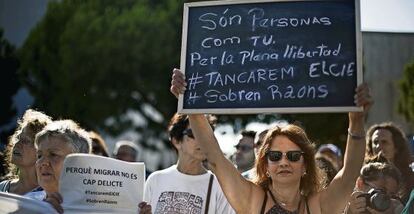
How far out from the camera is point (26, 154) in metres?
6.58

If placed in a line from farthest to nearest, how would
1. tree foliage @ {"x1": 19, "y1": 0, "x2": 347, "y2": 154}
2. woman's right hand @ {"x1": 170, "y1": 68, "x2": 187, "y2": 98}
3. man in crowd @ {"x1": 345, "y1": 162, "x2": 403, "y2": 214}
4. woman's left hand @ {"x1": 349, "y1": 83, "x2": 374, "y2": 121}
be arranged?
1. tree foliage @ {"x1": 19, "y1": 0, "x2": 347, "y2": 154}
2. man in crowd @ {"x1": 345, "y1": 162, "x2": 403, "y2": 214}
3. woman's right hand @ {"x1": 170, "y1": 68, "x2": 187, "y2": 98}
4. woman's left hand @ {"x1": 349, "y1": 83, "x2": 374, "y2": 121}

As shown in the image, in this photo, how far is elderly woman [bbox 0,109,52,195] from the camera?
6563mm

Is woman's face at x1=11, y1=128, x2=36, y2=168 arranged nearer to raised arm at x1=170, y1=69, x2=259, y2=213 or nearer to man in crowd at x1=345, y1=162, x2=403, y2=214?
raised arm at x1=170, y1=69, x2=259, y2=213

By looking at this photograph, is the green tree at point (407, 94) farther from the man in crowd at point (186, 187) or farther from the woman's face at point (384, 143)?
the man in crowd at point (186, 187)

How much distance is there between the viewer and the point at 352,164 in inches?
207

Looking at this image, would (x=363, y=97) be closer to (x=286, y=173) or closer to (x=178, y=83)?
(x=286, y=173)

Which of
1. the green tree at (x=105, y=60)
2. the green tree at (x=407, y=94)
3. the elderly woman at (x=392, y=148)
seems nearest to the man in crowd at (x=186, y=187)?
the elderly woman at (x=392, y=148)

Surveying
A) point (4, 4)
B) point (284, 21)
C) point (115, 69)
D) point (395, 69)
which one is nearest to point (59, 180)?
point (284, 21)

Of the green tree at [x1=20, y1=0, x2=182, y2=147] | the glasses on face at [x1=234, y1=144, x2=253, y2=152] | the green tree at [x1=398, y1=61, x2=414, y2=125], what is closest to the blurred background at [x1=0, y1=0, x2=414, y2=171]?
the green tree at [x1=20, y1=0, x2=182, y2=147]

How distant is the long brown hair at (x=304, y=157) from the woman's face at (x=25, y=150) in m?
1.82

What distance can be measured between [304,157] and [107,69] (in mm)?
21404

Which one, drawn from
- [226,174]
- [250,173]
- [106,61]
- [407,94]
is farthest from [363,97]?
[106,61]

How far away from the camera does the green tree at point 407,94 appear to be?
15519mm

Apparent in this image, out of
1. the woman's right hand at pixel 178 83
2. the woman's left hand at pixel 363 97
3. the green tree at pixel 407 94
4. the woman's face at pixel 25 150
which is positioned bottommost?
the woman's face at pixel 25 150
